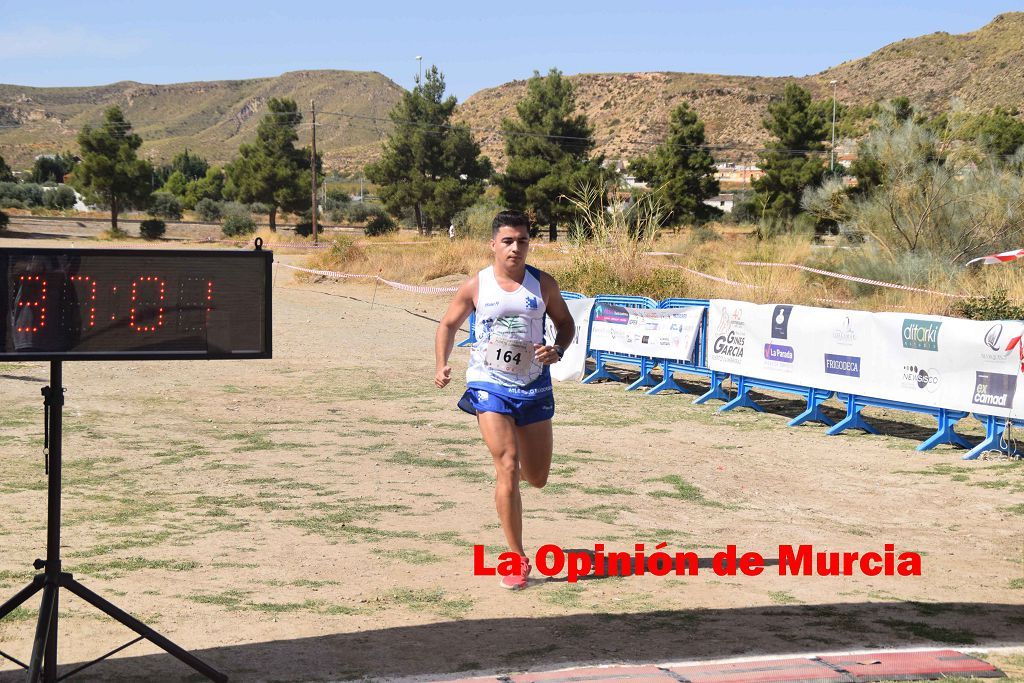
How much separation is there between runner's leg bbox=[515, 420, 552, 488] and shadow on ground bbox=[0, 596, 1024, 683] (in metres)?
0.81

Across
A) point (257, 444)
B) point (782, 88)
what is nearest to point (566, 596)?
point (257, 444)

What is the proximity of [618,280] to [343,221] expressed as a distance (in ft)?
245

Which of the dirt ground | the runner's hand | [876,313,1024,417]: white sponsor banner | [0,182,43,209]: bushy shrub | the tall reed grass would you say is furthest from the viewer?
[0,182,43,209]: bushy shrub

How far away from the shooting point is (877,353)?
11688 millimetres

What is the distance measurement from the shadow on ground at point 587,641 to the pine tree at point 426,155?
61.8m

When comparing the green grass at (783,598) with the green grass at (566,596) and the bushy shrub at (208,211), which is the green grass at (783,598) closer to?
the green grass at (566,596)

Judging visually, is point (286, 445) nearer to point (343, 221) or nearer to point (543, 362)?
point (543, 362)

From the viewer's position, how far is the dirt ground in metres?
5.33

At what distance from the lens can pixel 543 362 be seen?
6188 millimetres

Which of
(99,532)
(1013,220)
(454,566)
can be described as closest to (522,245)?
(454,566)

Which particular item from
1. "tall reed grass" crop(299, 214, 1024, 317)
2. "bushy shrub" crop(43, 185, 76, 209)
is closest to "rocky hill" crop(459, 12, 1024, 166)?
"bushy shrub" crop(43, 185, 76, 209)

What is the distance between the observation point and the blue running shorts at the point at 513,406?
636 cm

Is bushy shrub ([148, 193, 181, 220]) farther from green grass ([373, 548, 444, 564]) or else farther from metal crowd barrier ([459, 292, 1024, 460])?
green grass ([373, 548, 444, 564])

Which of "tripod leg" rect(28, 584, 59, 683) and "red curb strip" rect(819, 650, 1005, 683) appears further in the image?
"red curb strip" rect(819, 650, 1005, 683)
